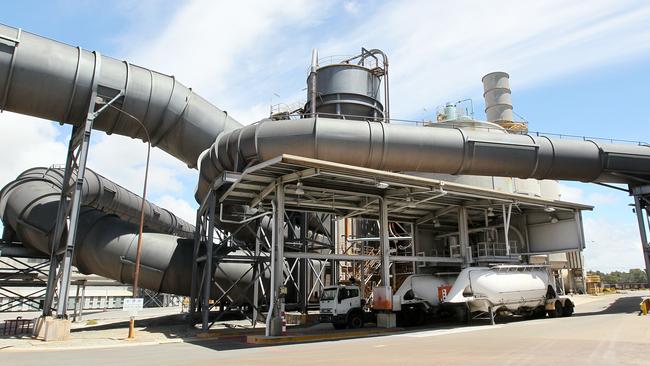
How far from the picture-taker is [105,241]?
2122 cm

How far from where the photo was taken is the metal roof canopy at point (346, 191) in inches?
714

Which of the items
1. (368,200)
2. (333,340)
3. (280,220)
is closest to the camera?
(333,340)

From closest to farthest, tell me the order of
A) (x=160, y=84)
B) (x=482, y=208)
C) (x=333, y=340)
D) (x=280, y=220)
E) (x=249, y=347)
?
1. (x=249, y=347)
2. (x=333, y=340)
3. (x=280, y=220)
4. (x=160, y=84)
5. (x=482, y=208)

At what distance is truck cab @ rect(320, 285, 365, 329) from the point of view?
70.4 feet

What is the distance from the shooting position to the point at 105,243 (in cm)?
2119

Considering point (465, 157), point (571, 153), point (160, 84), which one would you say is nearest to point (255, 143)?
point (160, 84)

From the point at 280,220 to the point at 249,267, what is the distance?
21.0ft

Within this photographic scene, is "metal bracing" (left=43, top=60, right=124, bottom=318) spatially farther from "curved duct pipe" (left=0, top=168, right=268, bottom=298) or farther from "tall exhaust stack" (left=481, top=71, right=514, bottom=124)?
"tall exhaust stack" (left=481, top=71, right=514, bottom=124)

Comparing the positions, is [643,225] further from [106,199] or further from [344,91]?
[106,199]

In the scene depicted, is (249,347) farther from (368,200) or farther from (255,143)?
(368,200)

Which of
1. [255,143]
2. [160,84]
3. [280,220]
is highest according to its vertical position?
[160,84]

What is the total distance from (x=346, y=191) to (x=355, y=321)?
6152mm

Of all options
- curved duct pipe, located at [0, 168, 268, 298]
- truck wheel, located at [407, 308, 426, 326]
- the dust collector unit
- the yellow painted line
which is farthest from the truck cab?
the dust collector unit

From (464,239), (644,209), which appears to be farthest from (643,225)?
(464,239)
